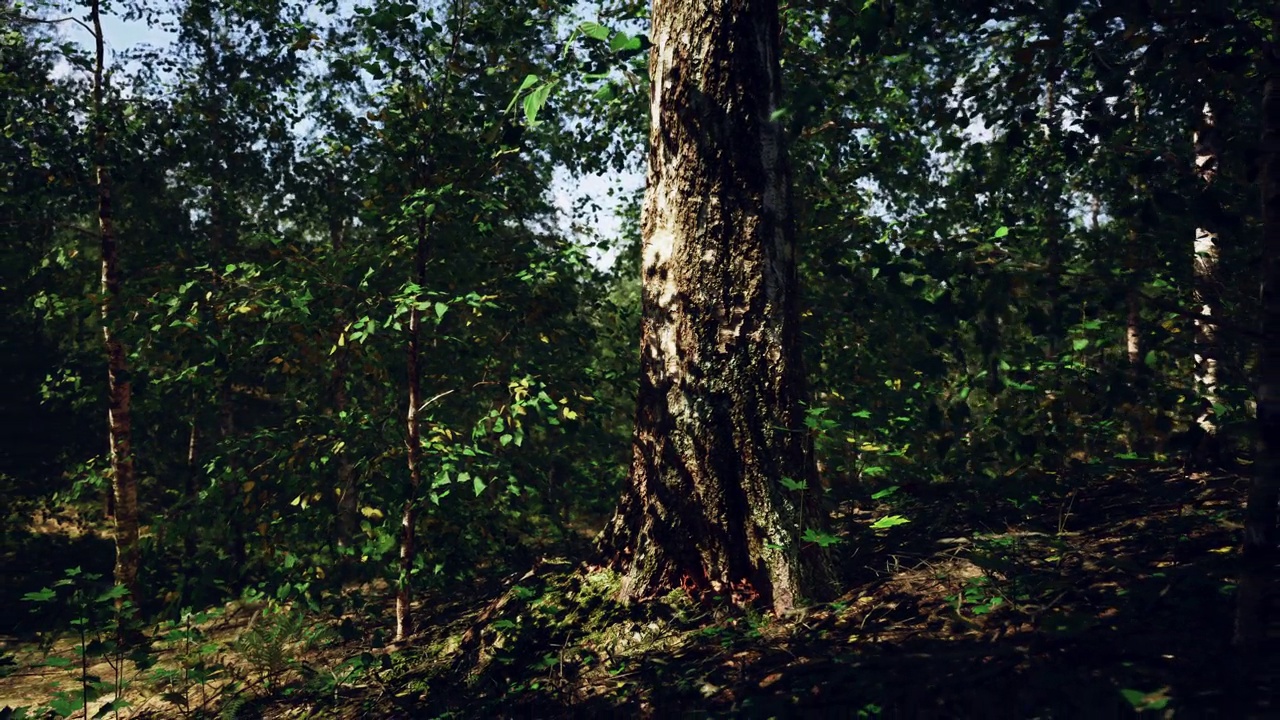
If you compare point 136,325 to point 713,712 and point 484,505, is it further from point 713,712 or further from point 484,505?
point 713,712

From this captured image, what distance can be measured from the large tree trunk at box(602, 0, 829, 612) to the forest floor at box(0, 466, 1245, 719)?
0.34 metres

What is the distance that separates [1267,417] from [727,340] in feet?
9.08

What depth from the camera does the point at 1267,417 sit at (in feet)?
9.28

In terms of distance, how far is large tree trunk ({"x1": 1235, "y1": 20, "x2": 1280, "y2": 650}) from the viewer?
283 cm

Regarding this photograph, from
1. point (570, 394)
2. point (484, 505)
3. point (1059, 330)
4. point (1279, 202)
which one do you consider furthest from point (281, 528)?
point (1279, 202)

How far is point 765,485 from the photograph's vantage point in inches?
194

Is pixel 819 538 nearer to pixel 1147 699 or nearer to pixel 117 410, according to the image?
pixel 1147 699

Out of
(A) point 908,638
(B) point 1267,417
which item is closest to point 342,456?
(A) point 908,638

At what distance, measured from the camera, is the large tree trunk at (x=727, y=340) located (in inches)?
195

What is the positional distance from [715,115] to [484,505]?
469 cm

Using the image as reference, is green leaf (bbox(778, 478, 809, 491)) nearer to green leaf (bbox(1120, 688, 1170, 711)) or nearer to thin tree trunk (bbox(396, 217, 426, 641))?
green leaf (bbox(1120, 688, 1170, 711))

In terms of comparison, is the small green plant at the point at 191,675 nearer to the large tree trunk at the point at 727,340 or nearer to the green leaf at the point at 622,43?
the large tree trunk at the point at 727,340

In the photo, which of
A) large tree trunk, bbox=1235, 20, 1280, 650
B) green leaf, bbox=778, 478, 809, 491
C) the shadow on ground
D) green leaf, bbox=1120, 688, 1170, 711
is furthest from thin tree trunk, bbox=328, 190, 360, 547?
large tree trunk, bbox=1235, 20, 1280, 650

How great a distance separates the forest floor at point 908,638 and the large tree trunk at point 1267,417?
0.96 ft
